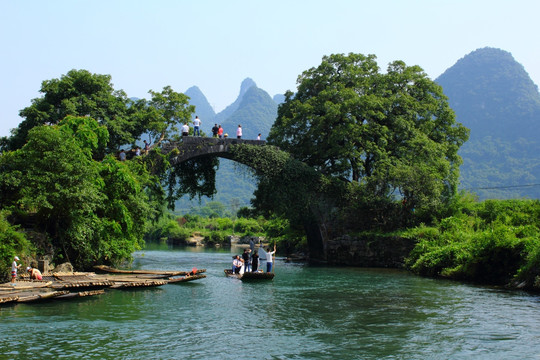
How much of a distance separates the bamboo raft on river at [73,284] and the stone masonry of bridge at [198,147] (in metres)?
9.61

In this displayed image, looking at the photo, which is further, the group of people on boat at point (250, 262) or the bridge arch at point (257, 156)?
the bridge arch at point (257, 156)

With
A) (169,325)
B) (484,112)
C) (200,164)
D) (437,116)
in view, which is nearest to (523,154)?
(484,112)

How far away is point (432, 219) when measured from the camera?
31328 mm

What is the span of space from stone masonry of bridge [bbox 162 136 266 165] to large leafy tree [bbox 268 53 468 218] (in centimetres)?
402

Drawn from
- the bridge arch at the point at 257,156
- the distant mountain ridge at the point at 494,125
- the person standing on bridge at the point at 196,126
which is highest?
the distant mountain ridge at the point at 494,125

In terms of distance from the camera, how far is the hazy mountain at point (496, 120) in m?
107

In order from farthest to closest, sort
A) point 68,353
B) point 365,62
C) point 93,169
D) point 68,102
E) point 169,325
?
point 365,62
point 68,102
point 93,169
point 169,325
point 68,353

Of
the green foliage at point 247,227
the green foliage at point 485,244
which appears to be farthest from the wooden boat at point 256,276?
the green foliage at point 247,227

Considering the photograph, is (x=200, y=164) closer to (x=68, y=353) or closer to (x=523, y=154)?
(x=68, y=353)

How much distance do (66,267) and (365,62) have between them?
75.1 feet

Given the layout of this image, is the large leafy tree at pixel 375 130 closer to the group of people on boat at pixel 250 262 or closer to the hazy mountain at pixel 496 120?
the group of people on boat at pixel 250 262

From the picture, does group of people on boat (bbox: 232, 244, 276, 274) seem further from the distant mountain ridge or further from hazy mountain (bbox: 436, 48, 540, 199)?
the distant mountain ridge

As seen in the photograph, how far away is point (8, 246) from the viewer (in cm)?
1691

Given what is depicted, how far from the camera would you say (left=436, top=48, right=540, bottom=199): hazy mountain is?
10725 cm
